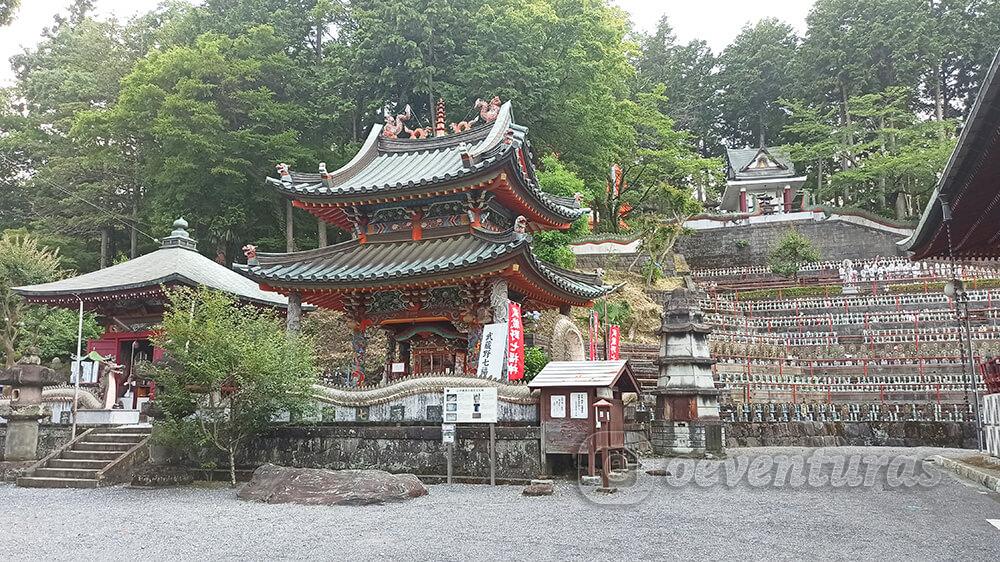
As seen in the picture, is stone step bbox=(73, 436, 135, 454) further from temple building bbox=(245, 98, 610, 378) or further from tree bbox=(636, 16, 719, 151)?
tree bbox=(636, 16, 719, 151)

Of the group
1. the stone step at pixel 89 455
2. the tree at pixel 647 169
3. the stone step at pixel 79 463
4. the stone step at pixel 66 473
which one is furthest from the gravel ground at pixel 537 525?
the tree at pixel 647 169

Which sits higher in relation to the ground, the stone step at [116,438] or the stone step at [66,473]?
the stone step at [116,438]

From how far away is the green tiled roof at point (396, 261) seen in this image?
15.9 metres

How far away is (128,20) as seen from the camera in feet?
149

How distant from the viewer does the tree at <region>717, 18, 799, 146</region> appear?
6025 cm

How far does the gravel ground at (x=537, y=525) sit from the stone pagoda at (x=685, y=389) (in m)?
4.54

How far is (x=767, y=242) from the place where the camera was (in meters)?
43.9

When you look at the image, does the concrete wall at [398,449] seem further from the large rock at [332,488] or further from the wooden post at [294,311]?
the wooden post at [294,311]

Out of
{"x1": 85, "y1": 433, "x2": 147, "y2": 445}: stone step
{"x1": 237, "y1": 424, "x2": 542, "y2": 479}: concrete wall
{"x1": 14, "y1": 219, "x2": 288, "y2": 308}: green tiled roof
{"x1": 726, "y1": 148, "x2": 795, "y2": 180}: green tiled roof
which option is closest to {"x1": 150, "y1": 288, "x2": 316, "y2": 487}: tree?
{"x1": 237, "y1": 424, "x2": 542, "y2": 479}: concrete wall

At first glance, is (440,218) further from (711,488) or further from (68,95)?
(68,95)

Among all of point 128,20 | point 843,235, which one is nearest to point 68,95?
point 128,20

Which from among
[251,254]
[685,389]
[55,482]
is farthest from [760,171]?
[55,482]

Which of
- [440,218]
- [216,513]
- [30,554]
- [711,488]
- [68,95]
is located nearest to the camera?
[30,554]

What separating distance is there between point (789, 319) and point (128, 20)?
144 ft
